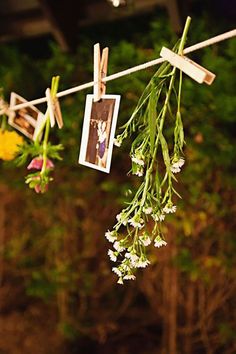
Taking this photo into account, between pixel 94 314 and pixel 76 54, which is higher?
pixel 76 54

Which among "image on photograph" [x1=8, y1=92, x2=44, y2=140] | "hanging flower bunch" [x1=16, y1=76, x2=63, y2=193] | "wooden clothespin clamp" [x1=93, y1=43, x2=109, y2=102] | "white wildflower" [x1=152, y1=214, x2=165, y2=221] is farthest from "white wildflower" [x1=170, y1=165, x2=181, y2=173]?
"image on photograph" [x1=8, y1=92, x2=44, y2=140]

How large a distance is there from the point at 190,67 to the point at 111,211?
1.97 metres

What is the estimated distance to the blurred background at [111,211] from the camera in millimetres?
2277

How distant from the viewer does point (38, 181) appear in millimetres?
1699

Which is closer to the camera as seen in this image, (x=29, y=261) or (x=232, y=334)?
(x=232, y=334)

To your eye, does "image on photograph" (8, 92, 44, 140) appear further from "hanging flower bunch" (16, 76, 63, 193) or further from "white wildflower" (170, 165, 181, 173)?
"white wildflower" (170, 165, 181, 173)

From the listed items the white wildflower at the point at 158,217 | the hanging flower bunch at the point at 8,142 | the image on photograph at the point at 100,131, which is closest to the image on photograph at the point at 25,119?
the hanging flower bunch at the point at 8,142

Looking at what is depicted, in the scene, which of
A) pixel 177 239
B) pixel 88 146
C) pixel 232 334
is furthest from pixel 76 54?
pixel 232 334

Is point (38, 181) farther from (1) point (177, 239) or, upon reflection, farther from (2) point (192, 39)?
(1) point (177, 239)

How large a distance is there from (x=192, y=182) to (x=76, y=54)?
755mm

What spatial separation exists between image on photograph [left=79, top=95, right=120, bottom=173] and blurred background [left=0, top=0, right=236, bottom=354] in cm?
69

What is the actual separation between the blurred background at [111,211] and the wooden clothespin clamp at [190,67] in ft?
2.64

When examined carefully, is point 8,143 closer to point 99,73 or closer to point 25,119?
point 25,119

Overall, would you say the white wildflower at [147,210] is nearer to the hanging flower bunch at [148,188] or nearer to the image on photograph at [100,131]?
the hanging flower bunch at [148,188]
